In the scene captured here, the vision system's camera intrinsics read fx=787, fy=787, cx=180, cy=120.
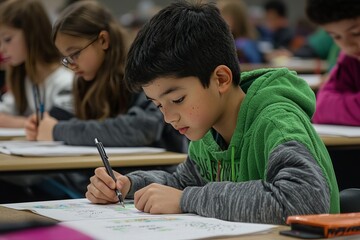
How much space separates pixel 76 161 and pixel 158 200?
76cm

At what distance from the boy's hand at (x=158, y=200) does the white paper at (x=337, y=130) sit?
3.72ft

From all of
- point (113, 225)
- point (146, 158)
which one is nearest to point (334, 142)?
point (146, 158)

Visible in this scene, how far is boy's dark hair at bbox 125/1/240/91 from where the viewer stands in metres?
1.68

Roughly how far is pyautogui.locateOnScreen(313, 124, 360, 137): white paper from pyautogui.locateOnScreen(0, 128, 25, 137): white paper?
1.23 metres

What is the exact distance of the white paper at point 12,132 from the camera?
128 inches

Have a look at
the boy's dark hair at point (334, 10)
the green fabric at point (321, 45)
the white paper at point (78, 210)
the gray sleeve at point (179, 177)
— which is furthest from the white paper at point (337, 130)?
the green fabric at point (321, 45)

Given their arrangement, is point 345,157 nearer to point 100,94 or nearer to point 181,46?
point 100,94

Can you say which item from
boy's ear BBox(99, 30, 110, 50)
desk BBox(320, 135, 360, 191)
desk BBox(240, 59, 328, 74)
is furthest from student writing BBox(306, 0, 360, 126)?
desk BBox(240, 59, 328, 74)

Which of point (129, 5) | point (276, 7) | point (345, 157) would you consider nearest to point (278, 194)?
point (345, 157)

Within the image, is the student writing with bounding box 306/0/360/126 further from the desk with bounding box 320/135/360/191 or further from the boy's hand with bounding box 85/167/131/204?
the boy's hand with bounding box 85/167/131/204

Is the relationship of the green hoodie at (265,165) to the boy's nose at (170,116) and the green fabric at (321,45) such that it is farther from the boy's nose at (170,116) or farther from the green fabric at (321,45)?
the green fabric at (321,45)

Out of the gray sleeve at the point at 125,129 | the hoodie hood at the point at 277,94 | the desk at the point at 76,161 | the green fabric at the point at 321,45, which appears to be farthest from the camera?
the green fabric at the point at 321,45

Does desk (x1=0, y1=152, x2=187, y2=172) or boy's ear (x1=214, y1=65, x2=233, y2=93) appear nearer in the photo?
boy's ear (x1=214, y1=65, x2=233, y2=93)

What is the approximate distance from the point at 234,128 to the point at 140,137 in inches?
41.6
